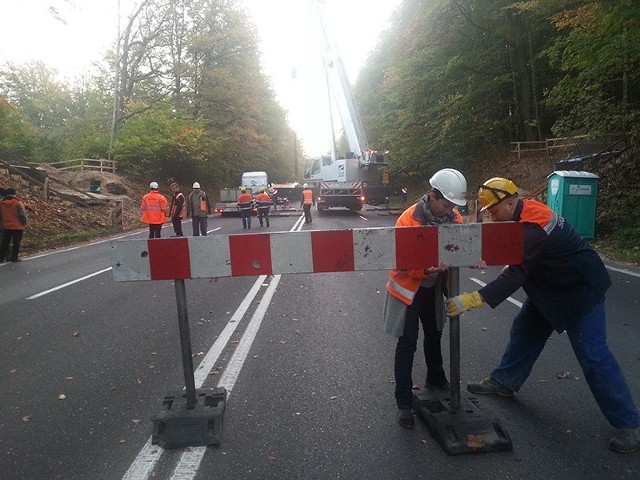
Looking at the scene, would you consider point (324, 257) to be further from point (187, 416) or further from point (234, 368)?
point (234, 368)

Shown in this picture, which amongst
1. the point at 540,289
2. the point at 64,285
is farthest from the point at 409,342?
the point at 64,285

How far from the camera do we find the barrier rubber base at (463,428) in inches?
128

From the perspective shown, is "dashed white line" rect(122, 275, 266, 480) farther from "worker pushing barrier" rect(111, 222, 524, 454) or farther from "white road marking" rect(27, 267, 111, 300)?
"white road marking" rect(27, 267, 111, 300)

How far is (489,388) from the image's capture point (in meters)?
4.14

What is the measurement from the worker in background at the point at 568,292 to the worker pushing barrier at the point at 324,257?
0.16 meters

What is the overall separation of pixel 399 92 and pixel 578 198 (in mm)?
16605

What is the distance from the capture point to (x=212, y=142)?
37.2 metres

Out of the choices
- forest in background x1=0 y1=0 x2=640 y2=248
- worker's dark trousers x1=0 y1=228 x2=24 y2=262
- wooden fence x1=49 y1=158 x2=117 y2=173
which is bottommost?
worker's dark trousers x1=0 y1=228 x2=24 y2=262

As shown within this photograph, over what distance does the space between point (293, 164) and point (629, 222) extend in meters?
53.7

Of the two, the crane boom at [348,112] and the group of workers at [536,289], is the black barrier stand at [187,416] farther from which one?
the crane boom at [348,112]

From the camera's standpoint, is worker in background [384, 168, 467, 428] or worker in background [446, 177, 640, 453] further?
worker in background [384, 168, 467, 428]

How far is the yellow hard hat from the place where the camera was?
3.44 meters

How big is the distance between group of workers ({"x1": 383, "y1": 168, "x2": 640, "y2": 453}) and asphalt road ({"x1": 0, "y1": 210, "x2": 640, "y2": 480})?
0.99 feet

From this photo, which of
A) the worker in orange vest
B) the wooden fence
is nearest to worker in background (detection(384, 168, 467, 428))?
the worker in orange vest
